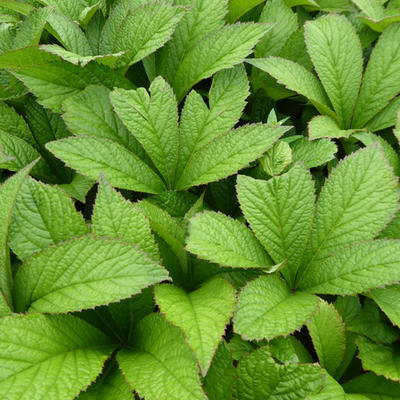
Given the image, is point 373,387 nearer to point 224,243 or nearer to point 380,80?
point 224,243

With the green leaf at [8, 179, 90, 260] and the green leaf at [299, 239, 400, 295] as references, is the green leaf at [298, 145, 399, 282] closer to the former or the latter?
the green leaf at [299, 239, 400, 295]

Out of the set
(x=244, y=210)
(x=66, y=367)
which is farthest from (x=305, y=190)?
(x=66, y=367)

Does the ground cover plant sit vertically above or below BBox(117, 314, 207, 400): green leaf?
above

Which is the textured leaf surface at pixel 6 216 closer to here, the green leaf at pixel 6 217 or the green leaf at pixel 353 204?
the green leaf at pixel 6 217

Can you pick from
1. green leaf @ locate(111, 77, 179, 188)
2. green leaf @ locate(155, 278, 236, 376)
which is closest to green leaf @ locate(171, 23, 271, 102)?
green leaf @ locate(111, 77, 179, 188)

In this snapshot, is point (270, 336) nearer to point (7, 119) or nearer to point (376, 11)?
point (7, 119)

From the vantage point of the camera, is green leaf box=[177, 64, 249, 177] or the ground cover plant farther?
green leaf box=[177, 64, 249, 177]

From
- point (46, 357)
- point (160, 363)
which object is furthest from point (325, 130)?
point (46, 357)

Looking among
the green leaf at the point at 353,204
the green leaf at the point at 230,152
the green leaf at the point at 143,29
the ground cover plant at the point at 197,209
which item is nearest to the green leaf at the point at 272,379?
the ground cover plant at the point at 197,209

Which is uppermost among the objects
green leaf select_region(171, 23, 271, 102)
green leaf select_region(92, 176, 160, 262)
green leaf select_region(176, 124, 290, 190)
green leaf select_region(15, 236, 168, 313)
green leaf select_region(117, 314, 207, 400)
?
green leaf select_region(171, 23, 271, 102)
